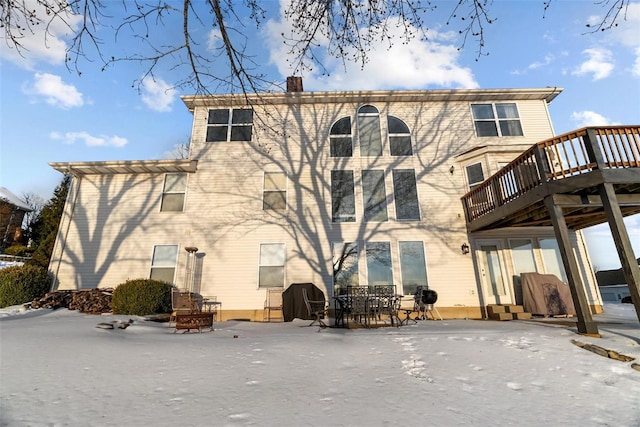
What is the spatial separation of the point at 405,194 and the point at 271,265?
219 inches

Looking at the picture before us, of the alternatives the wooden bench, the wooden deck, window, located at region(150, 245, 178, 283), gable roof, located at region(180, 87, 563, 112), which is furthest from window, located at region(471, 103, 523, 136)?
window, located at region(150, 245, 178, 283)

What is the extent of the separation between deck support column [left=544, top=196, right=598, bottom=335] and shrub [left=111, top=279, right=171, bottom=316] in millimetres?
10408

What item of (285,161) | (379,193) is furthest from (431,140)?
(285,161)

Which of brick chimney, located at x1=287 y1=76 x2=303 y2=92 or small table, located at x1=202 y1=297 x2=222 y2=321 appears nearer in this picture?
small table, located at x1=202 y1=297 x2=222 y2=321

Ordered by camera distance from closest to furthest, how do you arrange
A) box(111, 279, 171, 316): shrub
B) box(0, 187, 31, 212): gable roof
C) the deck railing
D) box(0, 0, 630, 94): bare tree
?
1. box(0, 0, 630, 94): bare tree
2. the deck railing
3. box(111, 279, 171, 316): shrub
4. box(0, 187, 31, 212): gable roof

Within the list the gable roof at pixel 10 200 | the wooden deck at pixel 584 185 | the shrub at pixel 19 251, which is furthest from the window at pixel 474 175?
the gable roof at pixel 10 200

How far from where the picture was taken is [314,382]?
3.08 metres

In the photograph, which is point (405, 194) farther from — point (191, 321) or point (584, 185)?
point (191, 321)

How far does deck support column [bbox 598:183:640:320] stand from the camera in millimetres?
4969

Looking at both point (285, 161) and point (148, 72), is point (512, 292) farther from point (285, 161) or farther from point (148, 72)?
point (148, 72)

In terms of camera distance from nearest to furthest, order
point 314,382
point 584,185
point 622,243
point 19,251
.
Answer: point 314,382 < point 622,243 < point 584,185 < point 19,251

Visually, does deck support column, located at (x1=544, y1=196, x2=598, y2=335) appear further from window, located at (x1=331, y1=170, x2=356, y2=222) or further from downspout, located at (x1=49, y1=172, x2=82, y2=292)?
downspout, located at (x1=49, y1=172, x2=82, y2=292)

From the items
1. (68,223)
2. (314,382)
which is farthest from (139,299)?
(314,382)

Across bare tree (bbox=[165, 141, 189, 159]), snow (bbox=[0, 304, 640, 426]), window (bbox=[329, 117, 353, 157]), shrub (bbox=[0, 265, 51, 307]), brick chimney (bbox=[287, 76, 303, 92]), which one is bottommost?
snow (bbox=[0, 304, 640, 426])
